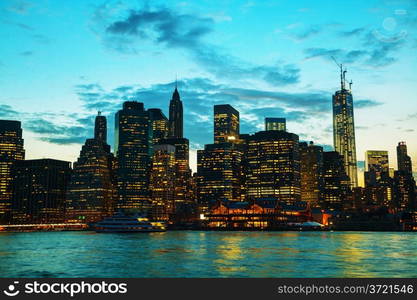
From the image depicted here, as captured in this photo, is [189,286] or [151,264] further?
[151,264]

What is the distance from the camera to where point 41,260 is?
9088 cm

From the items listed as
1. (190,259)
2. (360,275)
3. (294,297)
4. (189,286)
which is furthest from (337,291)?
(190,259)

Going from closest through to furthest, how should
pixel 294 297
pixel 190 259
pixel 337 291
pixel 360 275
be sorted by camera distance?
pixel 294 297 → pixel 337 291 → pixel 360 275 → pixel 190 259

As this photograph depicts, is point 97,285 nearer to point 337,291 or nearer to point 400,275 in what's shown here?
point 337,291

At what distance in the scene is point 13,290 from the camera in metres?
33.1

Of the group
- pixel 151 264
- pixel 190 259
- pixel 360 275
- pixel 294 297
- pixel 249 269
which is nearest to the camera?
pixel 294 297

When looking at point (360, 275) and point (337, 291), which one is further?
point (360, 275)

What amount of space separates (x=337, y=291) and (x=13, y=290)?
2214 cm

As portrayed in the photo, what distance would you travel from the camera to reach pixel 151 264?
260ft

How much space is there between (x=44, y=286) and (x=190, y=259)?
55.5 meters

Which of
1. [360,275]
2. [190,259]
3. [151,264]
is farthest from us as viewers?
[190,259]

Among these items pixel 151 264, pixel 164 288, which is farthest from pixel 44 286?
pixel 151 264

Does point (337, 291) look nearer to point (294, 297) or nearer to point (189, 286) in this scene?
point (294, 297)

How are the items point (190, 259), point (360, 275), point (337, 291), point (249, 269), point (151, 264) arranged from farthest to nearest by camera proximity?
point (190, 259), point (151, 264), point (249, 269), point (360, 275), point (337, 291)
